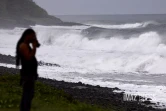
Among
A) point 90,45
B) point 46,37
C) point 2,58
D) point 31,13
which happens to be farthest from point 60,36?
point 31,13

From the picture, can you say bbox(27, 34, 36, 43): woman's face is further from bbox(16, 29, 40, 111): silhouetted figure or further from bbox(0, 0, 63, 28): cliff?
bbox(0, 0, 63, 28): cliff

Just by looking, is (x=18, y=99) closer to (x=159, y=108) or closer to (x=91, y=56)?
(x=159, y=108)

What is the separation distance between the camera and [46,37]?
6938cm

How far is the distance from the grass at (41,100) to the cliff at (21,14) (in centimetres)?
8571

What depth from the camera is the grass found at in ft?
42.0

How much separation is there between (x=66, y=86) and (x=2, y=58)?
51.8ft

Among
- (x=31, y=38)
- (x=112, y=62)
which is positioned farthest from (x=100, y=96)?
(x=112, y=62)

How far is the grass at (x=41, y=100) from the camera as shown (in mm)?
12795

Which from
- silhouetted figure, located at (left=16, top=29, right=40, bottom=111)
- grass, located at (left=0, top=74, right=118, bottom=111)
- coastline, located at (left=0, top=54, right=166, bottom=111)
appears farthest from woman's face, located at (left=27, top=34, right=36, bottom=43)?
coastline, located at (left=0, top=54, right=166, bottom=111)

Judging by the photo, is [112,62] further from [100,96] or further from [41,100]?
[41,100]

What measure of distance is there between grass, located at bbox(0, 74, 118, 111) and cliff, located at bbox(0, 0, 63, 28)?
8571 cm

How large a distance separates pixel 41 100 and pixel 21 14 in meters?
107

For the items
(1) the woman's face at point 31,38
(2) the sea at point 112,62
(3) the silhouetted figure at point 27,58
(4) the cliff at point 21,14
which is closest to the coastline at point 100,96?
(2) the sea at point 112,62

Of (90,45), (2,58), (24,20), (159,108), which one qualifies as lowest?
(159,108)
